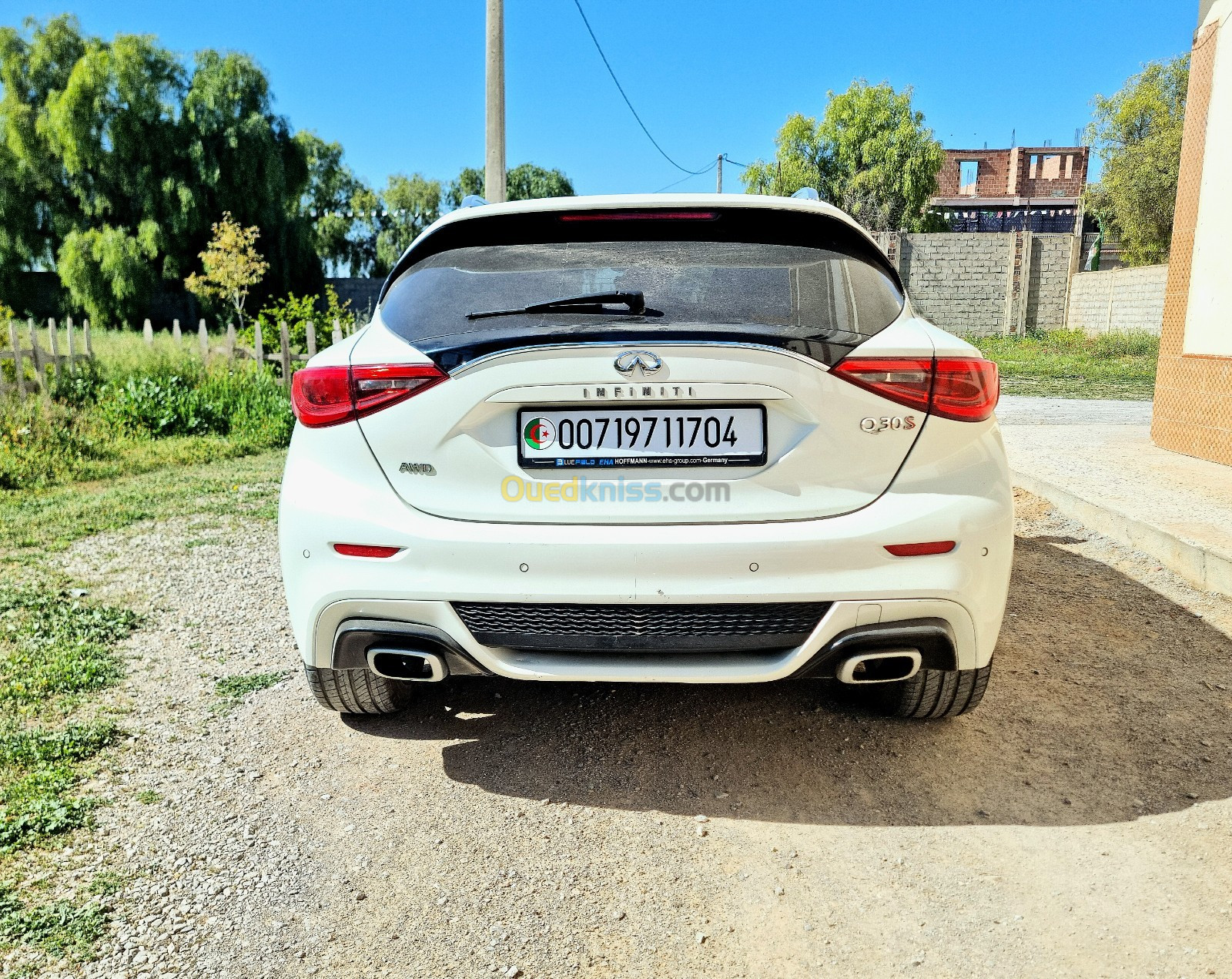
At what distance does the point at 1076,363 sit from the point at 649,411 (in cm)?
2302

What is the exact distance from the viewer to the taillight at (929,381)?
2512 mm

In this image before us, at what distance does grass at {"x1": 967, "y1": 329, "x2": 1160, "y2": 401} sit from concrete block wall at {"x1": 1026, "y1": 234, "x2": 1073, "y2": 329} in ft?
1.68

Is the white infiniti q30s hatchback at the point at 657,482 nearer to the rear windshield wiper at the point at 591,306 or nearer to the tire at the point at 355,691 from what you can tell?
the rear windshield wiper at the point at 591,306

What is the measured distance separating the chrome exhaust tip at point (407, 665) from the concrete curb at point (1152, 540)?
→ 399 cm

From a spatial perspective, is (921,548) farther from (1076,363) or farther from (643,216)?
(1076,363)

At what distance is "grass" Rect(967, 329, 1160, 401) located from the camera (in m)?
17.0

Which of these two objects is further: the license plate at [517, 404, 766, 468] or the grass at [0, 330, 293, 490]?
the grass at [0, 330, 293, 490]

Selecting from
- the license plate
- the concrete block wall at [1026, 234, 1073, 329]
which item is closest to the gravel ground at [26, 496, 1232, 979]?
the license plate

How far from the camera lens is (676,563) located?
2.47m

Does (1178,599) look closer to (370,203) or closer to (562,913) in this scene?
(562,913)

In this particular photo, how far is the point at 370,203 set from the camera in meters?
68.1

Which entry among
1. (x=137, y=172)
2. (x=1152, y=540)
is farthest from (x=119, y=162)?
(x=1152, y=540)

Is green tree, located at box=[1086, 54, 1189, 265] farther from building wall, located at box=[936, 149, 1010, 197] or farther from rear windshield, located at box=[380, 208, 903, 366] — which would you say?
rear windshield, located at box=[380, 208, 903, 366]

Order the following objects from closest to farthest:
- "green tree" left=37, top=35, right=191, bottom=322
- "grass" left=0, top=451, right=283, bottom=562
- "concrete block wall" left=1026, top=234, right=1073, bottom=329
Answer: "grass" left=0, top=451, right=283, bottom=562
"concrete block wall" left=1026, top=234, right=1073, bottom=329
"green tree" left=37, top=35, right=191, bottom=322
